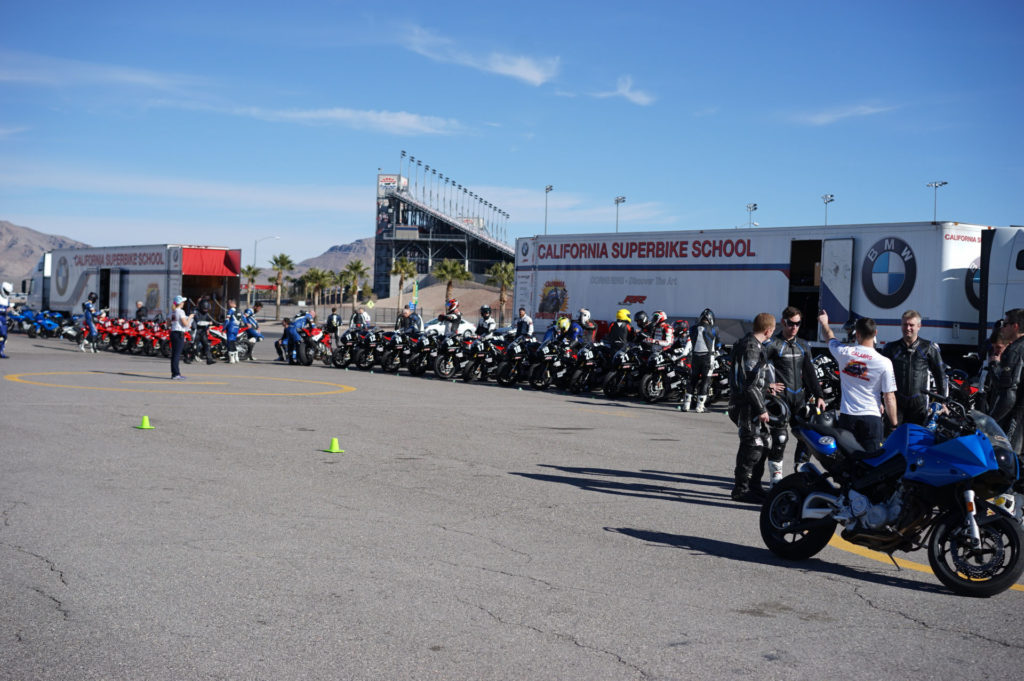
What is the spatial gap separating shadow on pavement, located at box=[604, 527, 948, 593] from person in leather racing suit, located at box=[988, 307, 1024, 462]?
2492 mm

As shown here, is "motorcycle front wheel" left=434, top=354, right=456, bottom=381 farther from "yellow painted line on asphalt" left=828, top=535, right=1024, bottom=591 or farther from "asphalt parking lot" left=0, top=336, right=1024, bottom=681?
"yellow painted line on asphalt" left=828, top=535, right=1024, bottom=591

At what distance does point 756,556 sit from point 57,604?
453cm

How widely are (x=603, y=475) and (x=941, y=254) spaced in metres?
11.8

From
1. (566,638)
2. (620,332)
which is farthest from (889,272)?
(566,638)

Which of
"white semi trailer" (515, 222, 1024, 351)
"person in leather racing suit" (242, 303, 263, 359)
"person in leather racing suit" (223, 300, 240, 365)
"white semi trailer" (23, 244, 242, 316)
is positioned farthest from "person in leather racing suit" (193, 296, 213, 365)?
"white semi trailer" (515, 222, 1024, 351)

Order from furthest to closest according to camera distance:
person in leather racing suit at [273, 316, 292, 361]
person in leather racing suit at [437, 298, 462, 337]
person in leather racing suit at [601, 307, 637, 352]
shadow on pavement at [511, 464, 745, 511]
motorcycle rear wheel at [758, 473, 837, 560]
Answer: person in leather racing suit at [273, 316, 292, 361], person in leather racing suit at [437, 298, 462, 337], person in leather racing suit at [601, 307, 637, 352], shadow on pavement at [511, 464, 745, 511], motorcycle rear wheel at [758, 473, 837, 560]

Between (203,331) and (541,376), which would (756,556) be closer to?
(541,376)

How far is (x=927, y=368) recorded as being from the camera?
8836 mm

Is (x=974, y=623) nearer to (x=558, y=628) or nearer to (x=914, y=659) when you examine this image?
(x=914, y=659)

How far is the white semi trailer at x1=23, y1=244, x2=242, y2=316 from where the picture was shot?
3328 cm

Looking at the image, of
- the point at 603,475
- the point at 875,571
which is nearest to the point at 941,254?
the point at 603,475

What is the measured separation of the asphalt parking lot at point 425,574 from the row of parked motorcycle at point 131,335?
1522cm

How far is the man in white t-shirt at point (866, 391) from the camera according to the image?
7973mm

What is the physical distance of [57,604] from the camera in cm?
529
